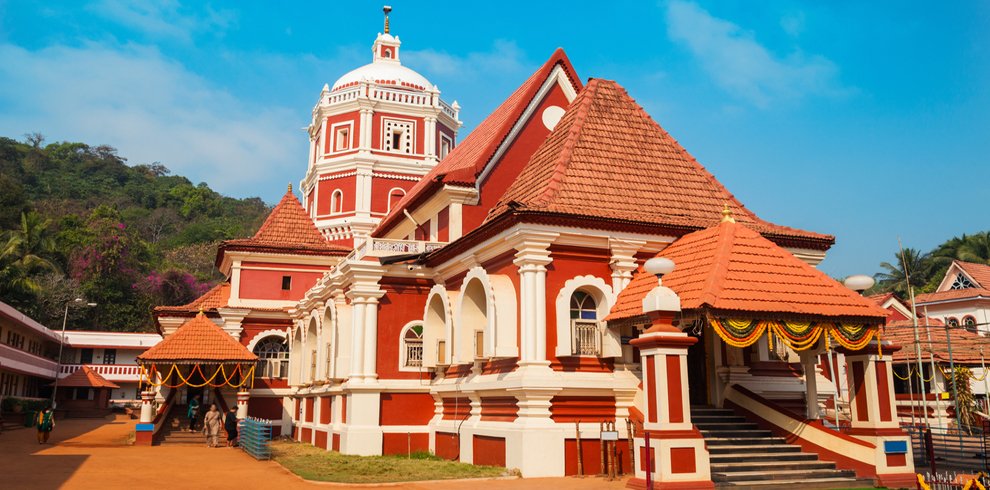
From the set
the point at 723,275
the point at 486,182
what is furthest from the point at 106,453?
the point at 723,275

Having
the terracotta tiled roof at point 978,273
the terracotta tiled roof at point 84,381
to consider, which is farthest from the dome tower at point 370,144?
the terracotta tiled roof at point 978,273

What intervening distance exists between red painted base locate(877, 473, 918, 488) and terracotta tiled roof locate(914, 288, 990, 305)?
31.8 metres

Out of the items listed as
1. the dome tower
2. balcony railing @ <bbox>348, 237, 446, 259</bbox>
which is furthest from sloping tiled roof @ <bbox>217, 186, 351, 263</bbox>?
balcony railing @ <bbox>348, 237, 446, 259</bbox>

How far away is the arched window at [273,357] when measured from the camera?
1097 inches

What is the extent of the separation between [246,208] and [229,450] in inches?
2905

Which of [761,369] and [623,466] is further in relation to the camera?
[761,369]

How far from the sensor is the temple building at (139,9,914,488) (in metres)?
12.5

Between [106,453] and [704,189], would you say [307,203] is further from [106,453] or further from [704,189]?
[704,189]

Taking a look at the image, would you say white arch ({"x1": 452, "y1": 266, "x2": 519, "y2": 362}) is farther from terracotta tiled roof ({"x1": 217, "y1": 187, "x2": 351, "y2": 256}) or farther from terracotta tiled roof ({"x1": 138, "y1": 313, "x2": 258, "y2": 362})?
terracotta tiled roof ({"x1": 217, "y1": 187, "x2": 351, "y2": 256})

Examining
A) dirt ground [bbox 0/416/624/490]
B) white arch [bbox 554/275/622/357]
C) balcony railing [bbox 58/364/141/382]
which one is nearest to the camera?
dirt ground [bbox 0/416/624/490]

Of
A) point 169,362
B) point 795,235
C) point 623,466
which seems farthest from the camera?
point 169,362

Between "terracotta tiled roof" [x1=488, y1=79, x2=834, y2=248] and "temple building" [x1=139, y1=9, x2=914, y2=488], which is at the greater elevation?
"terracotta tiled roof" [x1=488, y1=79, x2=834, y2=248]

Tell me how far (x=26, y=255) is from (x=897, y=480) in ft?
172

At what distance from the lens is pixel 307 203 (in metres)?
36.8
